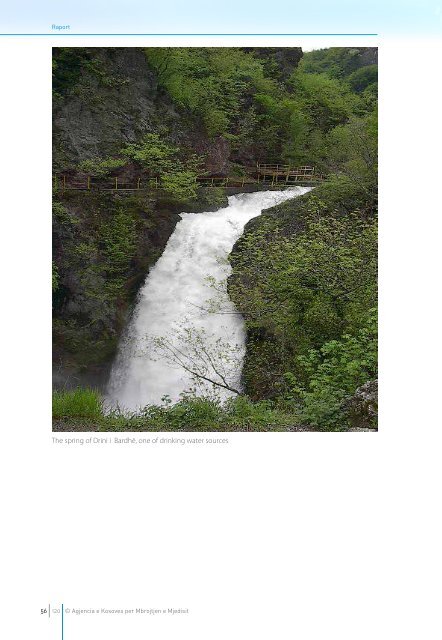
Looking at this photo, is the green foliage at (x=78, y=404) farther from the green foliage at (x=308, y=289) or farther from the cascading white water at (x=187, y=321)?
the green foliage at (x=308, y=289)

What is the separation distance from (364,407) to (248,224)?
218 cm

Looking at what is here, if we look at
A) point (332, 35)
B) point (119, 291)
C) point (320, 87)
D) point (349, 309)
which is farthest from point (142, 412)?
point (320, 87)

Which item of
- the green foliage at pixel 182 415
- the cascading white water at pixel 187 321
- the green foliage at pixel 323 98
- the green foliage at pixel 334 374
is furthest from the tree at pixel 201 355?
the green foliage at pixel 323 98

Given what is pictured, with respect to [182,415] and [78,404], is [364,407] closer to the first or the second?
[182,415]

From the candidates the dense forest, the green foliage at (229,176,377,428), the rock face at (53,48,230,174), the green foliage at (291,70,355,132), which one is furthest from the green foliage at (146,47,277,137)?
the green foliage at (229,176,377,428)

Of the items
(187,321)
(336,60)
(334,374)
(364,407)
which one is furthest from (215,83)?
(364,407)

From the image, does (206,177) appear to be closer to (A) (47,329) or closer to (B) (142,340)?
(B) (142,340)

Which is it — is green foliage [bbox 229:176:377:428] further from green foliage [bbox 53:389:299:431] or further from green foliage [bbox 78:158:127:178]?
green foliage [bbox 78:158:127:178]

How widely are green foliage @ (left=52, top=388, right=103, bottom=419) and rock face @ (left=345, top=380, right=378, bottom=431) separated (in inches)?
71.5

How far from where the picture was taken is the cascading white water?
435 cm

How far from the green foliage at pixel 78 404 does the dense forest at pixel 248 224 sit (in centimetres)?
1

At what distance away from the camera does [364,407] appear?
139 inches

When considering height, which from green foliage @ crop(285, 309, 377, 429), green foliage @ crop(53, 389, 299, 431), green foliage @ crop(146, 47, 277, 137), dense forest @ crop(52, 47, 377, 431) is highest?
green foliage @ crop(146, 47, 277, 137)

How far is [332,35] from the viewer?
10.3 feet
